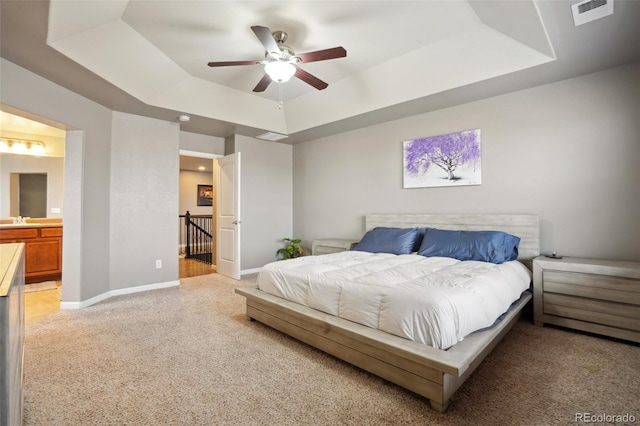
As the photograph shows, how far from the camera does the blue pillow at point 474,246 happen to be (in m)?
3.14

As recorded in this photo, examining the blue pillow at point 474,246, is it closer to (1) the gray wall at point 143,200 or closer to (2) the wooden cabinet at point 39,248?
(1) the gray wall at point 143,200

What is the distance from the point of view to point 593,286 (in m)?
2.71

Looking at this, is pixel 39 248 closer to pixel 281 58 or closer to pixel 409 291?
→ pixel 281 58

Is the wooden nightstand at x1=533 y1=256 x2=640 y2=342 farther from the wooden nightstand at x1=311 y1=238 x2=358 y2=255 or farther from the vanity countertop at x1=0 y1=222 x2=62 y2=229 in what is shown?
the vanity countertop at x1=0 y1=222 x2=62 y2=229

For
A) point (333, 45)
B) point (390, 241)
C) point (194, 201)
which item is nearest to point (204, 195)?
point (194, 201)

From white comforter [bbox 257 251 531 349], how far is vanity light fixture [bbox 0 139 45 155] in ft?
16.5

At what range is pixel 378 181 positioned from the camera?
190 inches

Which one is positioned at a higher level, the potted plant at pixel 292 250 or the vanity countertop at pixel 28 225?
the vanity countertop at pixel 28 225

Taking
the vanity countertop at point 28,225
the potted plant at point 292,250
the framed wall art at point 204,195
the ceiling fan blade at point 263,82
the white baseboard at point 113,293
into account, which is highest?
the ceiling fan blade at point 263,82

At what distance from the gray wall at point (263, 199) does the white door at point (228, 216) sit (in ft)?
0.78

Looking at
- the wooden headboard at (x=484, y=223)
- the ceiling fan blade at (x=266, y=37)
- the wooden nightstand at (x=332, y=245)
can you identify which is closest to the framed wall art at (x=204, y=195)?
the wooden nightstand at (x=332, y=245)

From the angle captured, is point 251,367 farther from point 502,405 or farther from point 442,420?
point 502,405

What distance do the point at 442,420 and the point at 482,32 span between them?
3244 mm

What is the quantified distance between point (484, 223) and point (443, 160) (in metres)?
0.97
